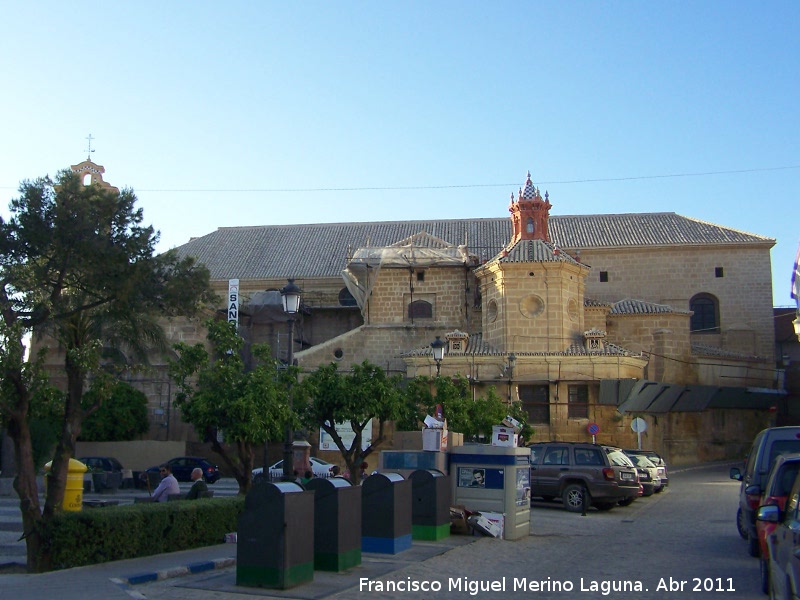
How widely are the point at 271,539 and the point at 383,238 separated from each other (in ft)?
137

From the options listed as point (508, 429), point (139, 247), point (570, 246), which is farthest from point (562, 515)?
point (570, 246)

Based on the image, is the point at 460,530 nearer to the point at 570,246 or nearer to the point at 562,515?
Answer: the point at 562,515

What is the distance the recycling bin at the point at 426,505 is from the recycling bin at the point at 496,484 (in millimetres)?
1256

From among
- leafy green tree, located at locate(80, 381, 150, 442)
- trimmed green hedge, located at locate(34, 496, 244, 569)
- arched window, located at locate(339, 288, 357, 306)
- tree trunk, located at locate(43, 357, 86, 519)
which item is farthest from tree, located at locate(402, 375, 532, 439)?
arched window, located at locate(339, 288, 357, 306)

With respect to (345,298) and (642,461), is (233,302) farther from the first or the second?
(642,461)

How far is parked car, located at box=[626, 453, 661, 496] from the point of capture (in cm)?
2459

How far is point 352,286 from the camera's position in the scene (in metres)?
42.7

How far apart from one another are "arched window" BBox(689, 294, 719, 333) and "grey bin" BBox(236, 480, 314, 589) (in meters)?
39.5

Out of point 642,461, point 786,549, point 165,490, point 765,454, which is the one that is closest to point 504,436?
point 765,454

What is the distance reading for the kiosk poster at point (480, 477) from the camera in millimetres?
15297

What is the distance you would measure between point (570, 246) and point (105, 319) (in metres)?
36.5

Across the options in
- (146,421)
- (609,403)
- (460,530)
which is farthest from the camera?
(146,421)

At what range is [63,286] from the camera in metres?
12.7

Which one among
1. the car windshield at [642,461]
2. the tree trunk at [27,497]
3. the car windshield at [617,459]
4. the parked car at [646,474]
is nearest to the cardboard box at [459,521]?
the car windshield at [617,459]
